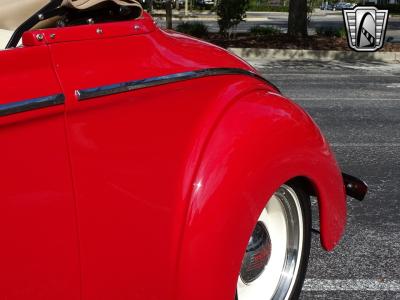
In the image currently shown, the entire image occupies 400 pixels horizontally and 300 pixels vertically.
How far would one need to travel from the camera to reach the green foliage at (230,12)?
18.0 metres

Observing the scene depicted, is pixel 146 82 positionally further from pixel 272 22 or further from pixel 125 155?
pixel 272 22

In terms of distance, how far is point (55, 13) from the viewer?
6.95ft

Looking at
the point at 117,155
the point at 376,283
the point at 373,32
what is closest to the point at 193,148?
the point at 117,155

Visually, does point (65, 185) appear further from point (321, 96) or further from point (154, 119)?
point (321, 96)

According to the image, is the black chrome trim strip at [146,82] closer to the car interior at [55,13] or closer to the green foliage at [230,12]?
the car interior at [55,13]

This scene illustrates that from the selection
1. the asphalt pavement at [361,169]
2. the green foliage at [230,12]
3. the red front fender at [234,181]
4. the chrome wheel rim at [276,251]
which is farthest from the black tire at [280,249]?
the green foliage at [230,12]

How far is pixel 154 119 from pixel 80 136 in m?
0.30

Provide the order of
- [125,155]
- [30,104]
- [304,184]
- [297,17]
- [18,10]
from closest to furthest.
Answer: [30,104], [125,155], [18,10], [304,184], [297,17]

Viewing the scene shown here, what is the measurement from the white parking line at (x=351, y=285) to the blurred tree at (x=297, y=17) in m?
15.3

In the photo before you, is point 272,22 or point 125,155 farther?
point 272,22

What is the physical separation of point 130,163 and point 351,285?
1.89 meters

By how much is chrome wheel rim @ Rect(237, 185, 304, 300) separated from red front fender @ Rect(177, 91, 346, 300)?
0.24 m

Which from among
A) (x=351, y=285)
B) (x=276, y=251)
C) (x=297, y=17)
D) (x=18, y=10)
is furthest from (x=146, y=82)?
(x=297, y=17)

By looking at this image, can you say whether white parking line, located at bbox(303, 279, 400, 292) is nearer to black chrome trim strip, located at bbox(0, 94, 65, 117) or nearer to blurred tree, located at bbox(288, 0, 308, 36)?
black chrome trim strip, located at bbox(0, 94, 65, 117)
